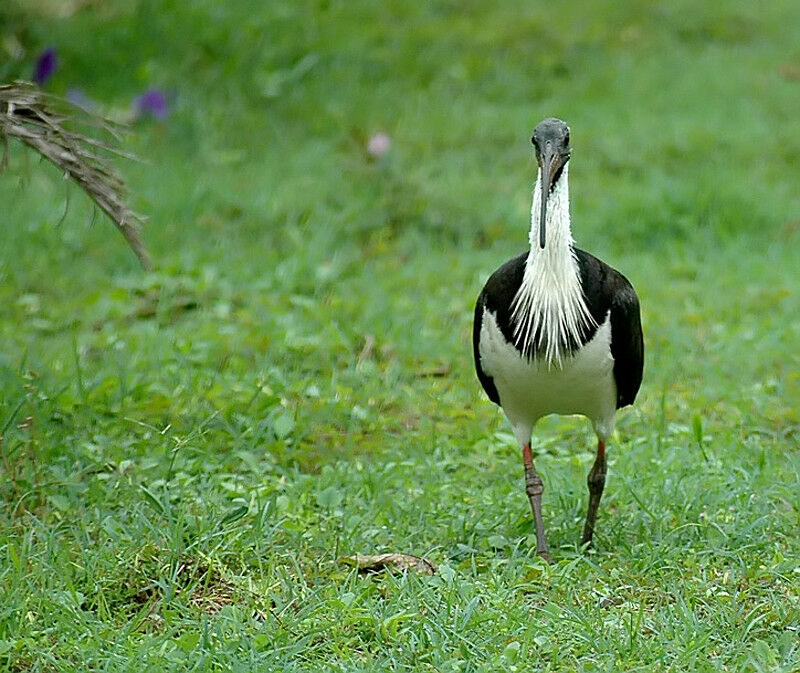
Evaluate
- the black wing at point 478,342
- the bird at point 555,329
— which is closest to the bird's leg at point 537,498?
the bird at point 555,329

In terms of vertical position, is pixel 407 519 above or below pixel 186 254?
below

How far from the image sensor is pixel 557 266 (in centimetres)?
423

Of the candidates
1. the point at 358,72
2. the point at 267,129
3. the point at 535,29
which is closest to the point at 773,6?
the point at 535,29

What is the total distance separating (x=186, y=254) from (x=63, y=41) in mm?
3773

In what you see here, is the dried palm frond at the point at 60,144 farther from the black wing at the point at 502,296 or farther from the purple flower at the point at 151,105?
the purple flower at the point at 151,105

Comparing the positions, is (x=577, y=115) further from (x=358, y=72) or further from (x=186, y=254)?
(x=186, y=254)

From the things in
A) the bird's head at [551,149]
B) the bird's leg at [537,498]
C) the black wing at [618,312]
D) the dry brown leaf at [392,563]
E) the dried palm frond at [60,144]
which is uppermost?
the bird's head at [551,149]

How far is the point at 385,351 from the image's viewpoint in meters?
6.36

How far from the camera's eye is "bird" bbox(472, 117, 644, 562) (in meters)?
4.23

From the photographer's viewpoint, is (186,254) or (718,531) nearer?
(718,531)

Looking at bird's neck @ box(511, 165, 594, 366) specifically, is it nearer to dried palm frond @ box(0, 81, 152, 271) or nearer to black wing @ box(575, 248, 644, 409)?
black wing @ box(575, 248, 644, 409)

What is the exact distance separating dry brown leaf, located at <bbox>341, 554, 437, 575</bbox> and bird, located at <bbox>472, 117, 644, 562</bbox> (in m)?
0.45

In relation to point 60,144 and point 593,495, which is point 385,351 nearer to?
point 593,495

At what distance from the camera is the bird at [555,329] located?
13.9ft
